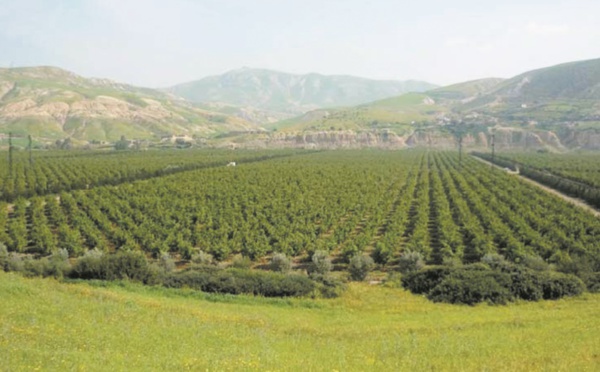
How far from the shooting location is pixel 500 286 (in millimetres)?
26219

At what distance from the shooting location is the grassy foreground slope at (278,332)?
44.5 feet

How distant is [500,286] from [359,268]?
30.8 feet

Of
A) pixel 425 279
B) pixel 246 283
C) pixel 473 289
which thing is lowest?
pixel 425 279

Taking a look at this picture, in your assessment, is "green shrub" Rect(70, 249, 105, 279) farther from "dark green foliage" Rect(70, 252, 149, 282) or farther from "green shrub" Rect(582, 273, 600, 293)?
"green shrub" Rect(582, 273, 600, 293)

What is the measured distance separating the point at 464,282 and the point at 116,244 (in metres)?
28.6

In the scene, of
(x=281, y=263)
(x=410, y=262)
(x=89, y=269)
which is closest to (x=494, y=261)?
(x=410, y=262)

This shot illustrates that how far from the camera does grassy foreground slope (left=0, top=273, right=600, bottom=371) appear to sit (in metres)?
13.6

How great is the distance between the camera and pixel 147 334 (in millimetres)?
16750

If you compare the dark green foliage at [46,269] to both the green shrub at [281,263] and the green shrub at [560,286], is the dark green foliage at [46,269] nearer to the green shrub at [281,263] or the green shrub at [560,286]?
the green shrub at [281,263]

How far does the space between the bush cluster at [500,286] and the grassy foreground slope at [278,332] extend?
100 cm

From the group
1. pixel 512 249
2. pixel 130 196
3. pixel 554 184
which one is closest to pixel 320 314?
pixel 512 249

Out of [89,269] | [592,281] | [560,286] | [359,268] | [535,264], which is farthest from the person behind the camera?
[359,268]

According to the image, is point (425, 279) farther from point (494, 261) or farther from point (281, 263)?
point (281, 263)

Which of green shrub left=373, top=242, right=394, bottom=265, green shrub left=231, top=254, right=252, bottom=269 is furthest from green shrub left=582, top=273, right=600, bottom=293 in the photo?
green shrub left=231, top=254, right=252, bottom=269
